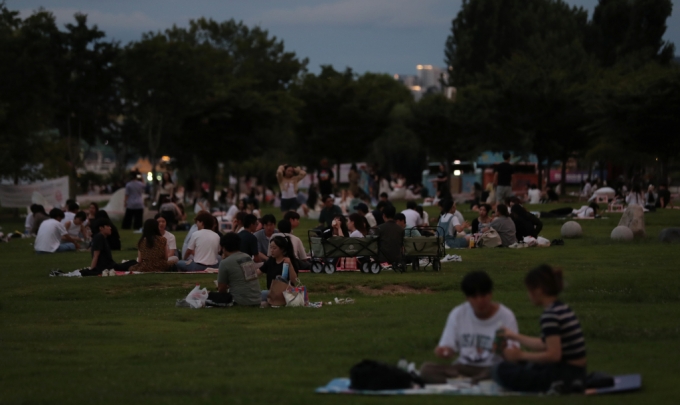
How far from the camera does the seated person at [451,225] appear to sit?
24297 millimetres

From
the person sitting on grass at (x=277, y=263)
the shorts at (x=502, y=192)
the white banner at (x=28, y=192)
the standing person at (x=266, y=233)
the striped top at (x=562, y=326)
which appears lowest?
the striped top at (x=562, y=326)

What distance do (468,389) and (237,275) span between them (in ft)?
22.4

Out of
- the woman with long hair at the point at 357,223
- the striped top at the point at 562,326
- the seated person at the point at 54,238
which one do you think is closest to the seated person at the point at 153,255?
the woman with long hair at the point at 357,223

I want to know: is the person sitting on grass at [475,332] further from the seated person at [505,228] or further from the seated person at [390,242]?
the seated person at [505,228]

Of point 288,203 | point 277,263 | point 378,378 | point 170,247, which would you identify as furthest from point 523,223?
point 378,378

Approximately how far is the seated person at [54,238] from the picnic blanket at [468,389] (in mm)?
18051

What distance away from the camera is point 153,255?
19516 mm

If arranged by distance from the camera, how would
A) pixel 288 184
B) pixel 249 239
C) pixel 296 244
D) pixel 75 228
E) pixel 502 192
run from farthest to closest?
pixel 502 192 < pixel 288 184 < pixel 75 228 < pixel 296 244 < pixel 249 239

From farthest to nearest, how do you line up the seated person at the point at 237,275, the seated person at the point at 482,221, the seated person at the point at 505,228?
the seated person at the point at 482,221 < the seated person at the point at 505,228 < the seated person at the point at 237,275

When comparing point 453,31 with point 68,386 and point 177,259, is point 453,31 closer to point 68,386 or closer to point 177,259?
point 177,259

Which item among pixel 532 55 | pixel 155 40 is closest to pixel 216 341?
pixel 155 40

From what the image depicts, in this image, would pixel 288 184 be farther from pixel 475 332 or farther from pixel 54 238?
pixel 475 332

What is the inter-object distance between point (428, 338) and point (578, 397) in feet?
11.0

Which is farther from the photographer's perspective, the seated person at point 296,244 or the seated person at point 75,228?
the seated person at point 75,228
